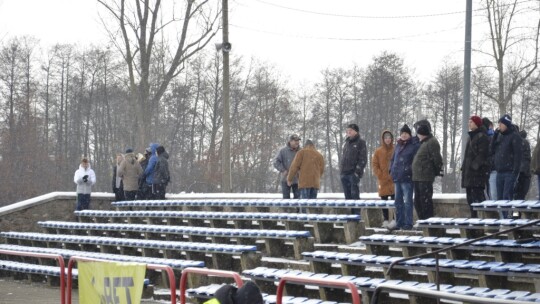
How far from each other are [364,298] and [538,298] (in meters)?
2.59

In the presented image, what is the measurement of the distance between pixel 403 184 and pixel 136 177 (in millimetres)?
10464

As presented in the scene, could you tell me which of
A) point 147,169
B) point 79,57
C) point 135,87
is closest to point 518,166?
point 147,169

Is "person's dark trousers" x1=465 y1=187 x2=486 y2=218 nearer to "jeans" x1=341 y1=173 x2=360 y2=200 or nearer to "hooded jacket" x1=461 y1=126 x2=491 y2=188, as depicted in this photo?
"hooded jacket" x1=461 y1=126 x2=491 y2=188

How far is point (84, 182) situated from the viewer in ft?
79.1

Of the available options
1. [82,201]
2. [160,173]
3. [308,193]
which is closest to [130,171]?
[160,173]

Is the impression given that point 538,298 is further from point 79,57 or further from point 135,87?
point 79,57

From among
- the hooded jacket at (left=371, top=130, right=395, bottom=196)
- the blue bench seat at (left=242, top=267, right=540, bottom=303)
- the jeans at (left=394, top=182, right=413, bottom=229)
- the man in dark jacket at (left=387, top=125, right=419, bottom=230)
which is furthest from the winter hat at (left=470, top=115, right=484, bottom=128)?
the blue bench seat at (left=242, top=267, right=540, bottom=303)

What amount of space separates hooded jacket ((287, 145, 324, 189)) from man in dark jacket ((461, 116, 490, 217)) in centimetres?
425

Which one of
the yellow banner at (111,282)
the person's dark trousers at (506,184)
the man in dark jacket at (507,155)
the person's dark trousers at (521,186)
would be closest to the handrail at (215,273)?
the yellow banner at (111,282)

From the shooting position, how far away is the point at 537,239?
37.1 ft

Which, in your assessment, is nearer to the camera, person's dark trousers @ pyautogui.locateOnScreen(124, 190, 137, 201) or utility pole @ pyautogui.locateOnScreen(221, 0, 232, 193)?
person's dark trousers @ pyautogui.locateOnScreen(124, 190, 137, 201)

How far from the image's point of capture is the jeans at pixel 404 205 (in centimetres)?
1404

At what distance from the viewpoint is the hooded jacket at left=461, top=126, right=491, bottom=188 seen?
13188 mm

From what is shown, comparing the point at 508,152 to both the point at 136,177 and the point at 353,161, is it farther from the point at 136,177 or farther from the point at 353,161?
the point at 136,177
